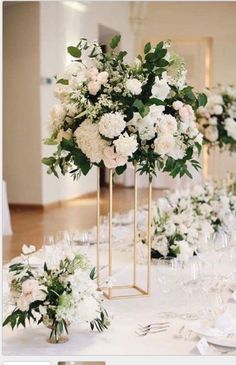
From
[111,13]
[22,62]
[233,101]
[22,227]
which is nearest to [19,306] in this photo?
[233,101]

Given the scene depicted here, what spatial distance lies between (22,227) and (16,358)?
6.27 meters

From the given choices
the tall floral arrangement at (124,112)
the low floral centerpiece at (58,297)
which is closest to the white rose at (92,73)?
the tall floral arrangement at (124,112)

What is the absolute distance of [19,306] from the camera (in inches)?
83.9

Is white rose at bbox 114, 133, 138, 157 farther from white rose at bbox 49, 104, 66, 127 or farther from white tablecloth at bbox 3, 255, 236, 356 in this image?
white tablecloth at bbox 3, 255, 236, 356

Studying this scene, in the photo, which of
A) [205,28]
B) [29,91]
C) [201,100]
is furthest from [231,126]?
[205,28]

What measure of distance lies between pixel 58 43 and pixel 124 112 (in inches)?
317

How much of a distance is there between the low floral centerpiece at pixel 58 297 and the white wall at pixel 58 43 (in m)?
7.71

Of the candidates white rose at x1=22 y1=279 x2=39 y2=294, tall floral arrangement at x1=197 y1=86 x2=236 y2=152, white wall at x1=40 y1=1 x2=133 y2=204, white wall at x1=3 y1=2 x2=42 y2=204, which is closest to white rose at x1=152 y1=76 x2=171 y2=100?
white rose at x1=22 y1=279 x2=39 y2=294

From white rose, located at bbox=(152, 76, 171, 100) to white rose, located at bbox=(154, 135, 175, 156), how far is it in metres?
0.18

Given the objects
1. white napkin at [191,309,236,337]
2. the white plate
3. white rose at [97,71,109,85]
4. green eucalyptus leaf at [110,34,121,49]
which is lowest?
the white plate

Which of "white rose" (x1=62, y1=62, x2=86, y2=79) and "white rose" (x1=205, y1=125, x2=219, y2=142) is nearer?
"white rose" (x1=62, y1=62, x2=86, y2=79)

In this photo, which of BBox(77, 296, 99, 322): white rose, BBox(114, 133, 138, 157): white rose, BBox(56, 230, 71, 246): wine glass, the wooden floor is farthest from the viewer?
the wooden floor

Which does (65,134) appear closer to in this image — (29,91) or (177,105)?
(177,105)

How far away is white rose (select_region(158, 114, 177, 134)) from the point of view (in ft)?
8.40
